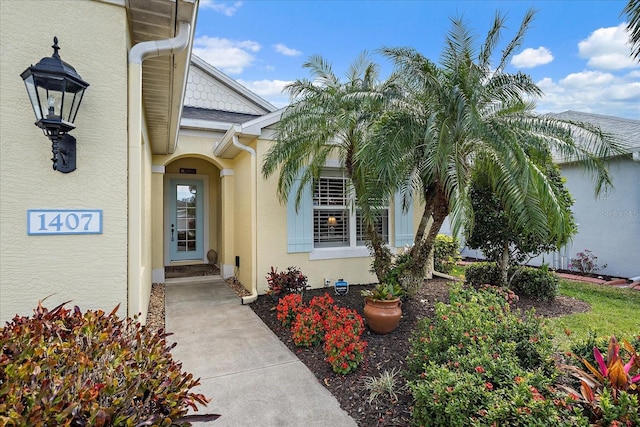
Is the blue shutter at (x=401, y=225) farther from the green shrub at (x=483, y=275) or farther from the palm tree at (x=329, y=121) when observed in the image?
the palm tree at (x=329, y=121)

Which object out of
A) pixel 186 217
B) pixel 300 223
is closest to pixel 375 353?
pixel 300 223

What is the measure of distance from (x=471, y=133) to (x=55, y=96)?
497 cm

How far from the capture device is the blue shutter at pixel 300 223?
24.8 ft

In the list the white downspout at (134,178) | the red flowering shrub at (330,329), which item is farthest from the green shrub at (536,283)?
the white downspout at (134,178)

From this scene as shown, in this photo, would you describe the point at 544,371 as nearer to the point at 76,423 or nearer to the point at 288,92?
the point at 76,423

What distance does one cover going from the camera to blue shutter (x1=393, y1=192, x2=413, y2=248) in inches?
344

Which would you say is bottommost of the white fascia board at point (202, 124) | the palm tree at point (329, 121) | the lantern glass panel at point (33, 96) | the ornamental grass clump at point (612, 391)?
the ornamental grass clump at point (612, 391)

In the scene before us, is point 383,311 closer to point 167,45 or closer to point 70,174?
point 70,174

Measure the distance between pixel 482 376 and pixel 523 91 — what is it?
15.0 feet

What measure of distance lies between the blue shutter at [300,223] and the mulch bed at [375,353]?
1148mm

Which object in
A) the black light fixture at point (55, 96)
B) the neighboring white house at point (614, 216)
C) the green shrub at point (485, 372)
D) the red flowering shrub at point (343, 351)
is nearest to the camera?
the green shrub at point (485, 372)

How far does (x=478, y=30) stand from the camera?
4969mm

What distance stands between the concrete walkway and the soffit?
3.74 meters

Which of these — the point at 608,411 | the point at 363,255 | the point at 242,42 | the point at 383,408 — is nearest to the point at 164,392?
the point at 383,408
